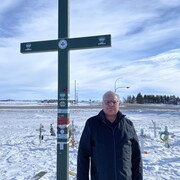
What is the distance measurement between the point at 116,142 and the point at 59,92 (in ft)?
7.66

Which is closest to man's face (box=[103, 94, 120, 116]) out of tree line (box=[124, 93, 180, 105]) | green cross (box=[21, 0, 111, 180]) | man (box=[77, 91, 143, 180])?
man (box=[77, 91, 143, 180])

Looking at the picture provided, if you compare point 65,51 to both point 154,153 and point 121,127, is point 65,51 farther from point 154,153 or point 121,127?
point 154,153

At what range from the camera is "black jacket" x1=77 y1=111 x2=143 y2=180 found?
9.65ft

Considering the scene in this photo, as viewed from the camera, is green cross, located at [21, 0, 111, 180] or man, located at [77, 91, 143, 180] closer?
man, located at [77, 91, 143, 180]

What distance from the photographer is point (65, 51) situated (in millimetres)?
5094

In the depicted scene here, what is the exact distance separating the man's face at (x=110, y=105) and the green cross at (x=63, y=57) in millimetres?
1904

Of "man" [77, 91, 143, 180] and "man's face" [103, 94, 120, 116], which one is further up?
"man's face" [103, 94, 120, 116]

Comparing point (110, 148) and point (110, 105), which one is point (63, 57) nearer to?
point (110, 105)

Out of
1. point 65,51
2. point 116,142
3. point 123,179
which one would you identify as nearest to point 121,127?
point 116,142

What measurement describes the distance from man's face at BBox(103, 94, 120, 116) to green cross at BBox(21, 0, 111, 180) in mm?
1904

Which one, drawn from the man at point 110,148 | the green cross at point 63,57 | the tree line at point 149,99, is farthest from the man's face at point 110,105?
the tree line at point 149,99

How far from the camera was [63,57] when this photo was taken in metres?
5.07

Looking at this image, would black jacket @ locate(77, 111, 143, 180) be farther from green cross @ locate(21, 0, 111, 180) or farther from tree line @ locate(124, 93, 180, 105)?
tree line @ locate(124, 93, 180, 105)

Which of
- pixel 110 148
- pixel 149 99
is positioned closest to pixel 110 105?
pixel 110 148
